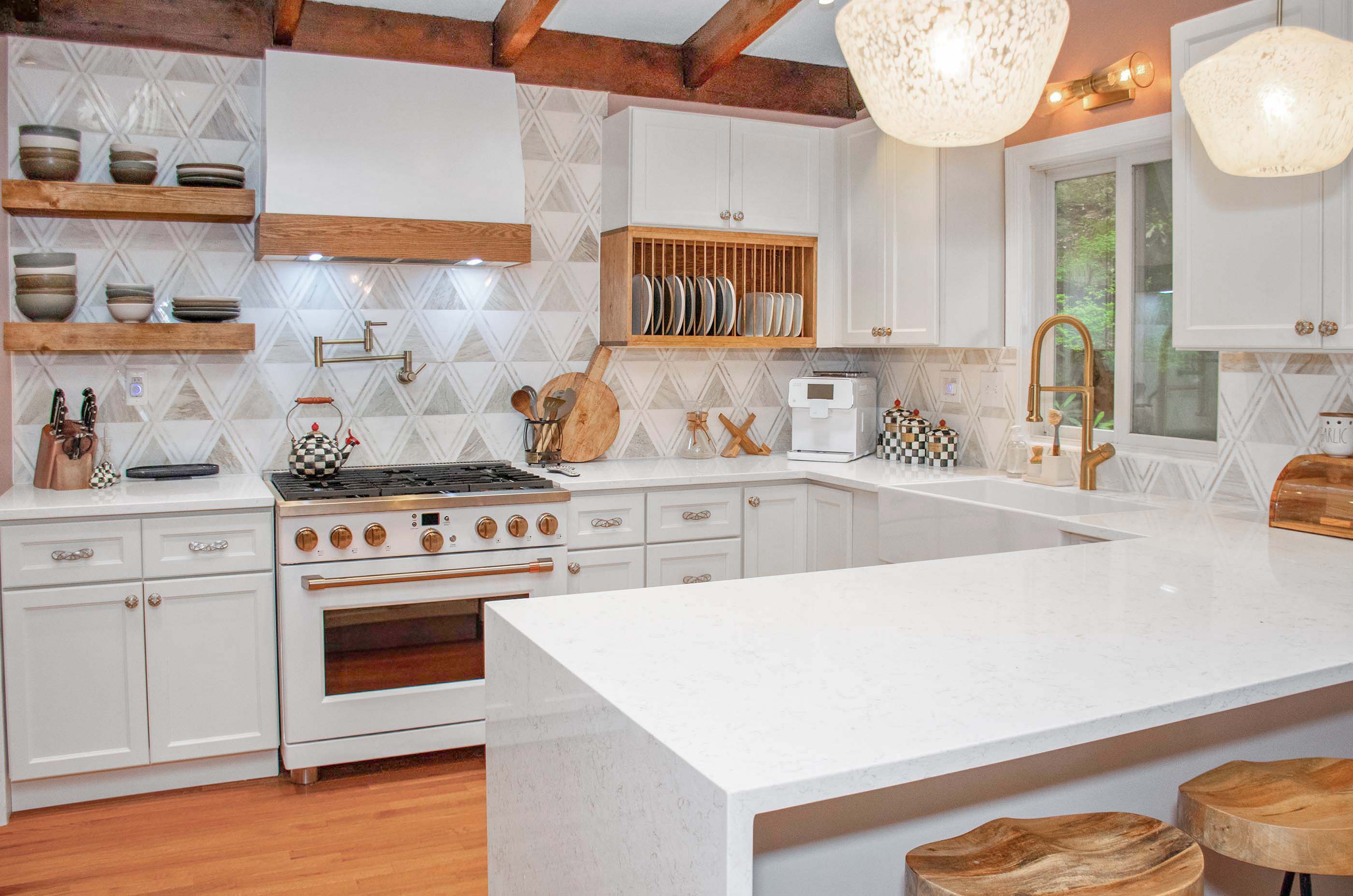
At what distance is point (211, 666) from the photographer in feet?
10.6

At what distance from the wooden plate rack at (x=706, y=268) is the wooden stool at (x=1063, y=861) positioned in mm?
2987

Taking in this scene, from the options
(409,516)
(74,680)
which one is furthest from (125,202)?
(74,680)

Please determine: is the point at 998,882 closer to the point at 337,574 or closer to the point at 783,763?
the point at 783,763

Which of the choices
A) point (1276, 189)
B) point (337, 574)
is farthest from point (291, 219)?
point (1276, 189)

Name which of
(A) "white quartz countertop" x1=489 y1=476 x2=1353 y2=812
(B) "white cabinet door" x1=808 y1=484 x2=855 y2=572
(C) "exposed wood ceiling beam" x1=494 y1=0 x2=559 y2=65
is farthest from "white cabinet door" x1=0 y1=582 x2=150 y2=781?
(B) "white cabinet door" x1=808 y1=484 x2=855 y2=572

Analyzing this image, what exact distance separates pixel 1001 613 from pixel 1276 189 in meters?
1.49

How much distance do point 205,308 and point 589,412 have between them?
4.87ft

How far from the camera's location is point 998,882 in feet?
4.08

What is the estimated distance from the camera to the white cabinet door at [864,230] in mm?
4137

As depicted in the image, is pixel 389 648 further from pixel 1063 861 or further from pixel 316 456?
pixel 1063 861

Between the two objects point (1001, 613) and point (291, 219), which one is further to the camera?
point (291, 219)

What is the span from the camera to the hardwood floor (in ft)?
8.86

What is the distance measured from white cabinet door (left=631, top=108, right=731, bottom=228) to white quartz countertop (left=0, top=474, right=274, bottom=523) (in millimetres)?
1773

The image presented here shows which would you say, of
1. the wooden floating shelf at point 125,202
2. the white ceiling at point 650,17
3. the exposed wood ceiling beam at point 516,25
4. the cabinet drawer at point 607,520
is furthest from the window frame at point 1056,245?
the wooden floating shelf at point 125,202
